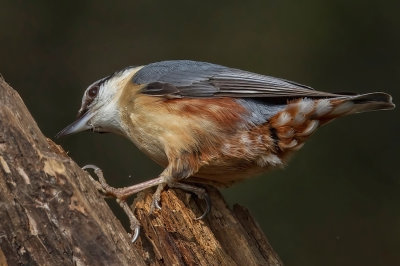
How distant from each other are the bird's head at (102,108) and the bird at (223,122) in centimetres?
11

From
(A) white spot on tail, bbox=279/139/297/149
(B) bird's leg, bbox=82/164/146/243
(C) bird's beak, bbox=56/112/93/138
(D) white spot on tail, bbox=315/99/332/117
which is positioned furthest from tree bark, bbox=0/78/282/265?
(C) bird's beak, bbox=56/112/93/138

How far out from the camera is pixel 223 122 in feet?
12.7

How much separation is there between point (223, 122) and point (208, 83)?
30 cm

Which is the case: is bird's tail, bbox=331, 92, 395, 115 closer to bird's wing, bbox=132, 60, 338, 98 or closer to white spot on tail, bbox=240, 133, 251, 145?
bird's wing, bbox=132, 60, 338, 98

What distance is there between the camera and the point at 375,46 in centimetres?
736

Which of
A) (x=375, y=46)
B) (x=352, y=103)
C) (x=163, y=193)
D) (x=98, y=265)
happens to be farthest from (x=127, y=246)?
(x=375, y=46)

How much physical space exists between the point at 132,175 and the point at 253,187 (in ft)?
3.42

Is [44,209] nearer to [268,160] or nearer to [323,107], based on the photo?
[268,160]

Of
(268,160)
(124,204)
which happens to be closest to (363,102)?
(268,160)

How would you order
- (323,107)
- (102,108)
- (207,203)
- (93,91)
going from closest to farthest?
(207,203) < (323,107) < (102,108) < (93,91)

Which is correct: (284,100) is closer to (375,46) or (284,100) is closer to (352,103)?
(352,103)

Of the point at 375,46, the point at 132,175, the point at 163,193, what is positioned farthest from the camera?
the point at 375,46

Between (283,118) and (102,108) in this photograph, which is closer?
(283,118)

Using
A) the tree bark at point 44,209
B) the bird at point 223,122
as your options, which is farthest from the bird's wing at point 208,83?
the tree bark at point 44,209
